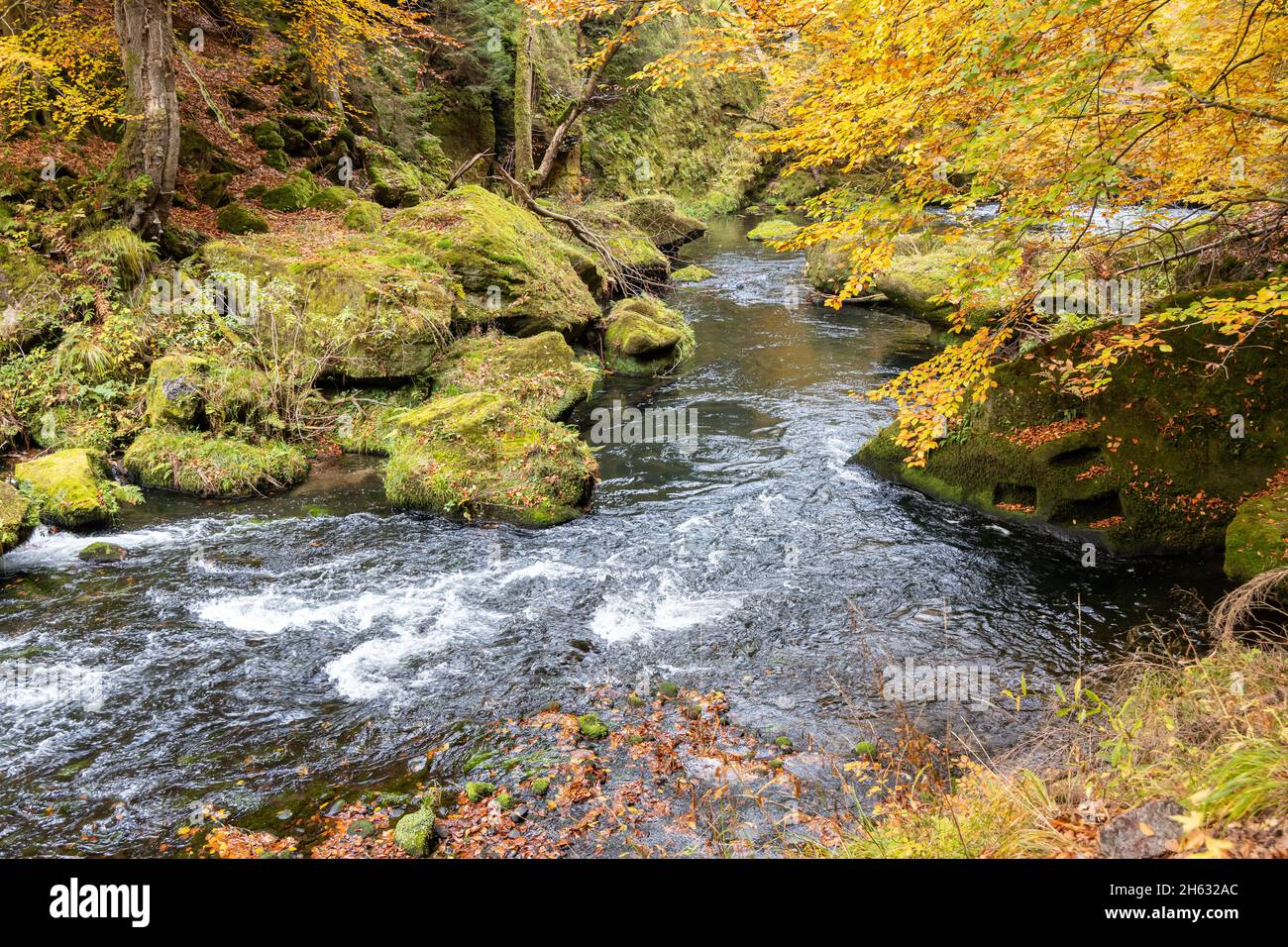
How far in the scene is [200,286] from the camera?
11.9 metres

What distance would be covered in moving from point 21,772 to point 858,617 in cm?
690

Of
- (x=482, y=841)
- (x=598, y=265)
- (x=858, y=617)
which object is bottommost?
(x=482, y=841)

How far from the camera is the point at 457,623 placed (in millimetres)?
7199

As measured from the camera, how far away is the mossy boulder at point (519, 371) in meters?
12.4

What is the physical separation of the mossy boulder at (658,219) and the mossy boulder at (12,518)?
722 inches

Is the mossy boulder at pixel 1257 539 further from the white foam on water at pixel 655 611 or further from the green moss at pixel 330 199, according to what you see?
the green moss at pixel 330 199

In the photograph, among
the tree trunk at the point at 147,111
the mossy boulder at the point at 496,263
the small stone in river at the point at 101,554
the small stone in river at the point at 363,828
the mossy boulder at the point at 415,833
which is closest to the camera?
the mossy boulder at the point at 415,833

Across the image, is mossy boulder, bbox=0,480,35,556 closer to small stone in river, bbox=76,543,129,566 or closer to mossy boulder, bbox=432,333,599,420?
small stone in river, bbox=76,543,129,566

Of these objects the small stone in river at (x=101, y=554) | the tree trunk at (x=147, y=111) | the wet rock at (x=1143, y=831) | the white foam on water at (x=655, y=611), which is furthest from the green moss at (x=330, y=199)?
the wet rock at (x=1143, y=831)

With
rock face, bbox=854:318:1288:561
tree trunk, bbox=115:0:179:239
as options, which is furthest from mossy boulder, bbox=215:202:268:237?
rock face, bbox=854:318:1288:561

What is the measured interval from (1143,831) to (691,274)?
22204mm
